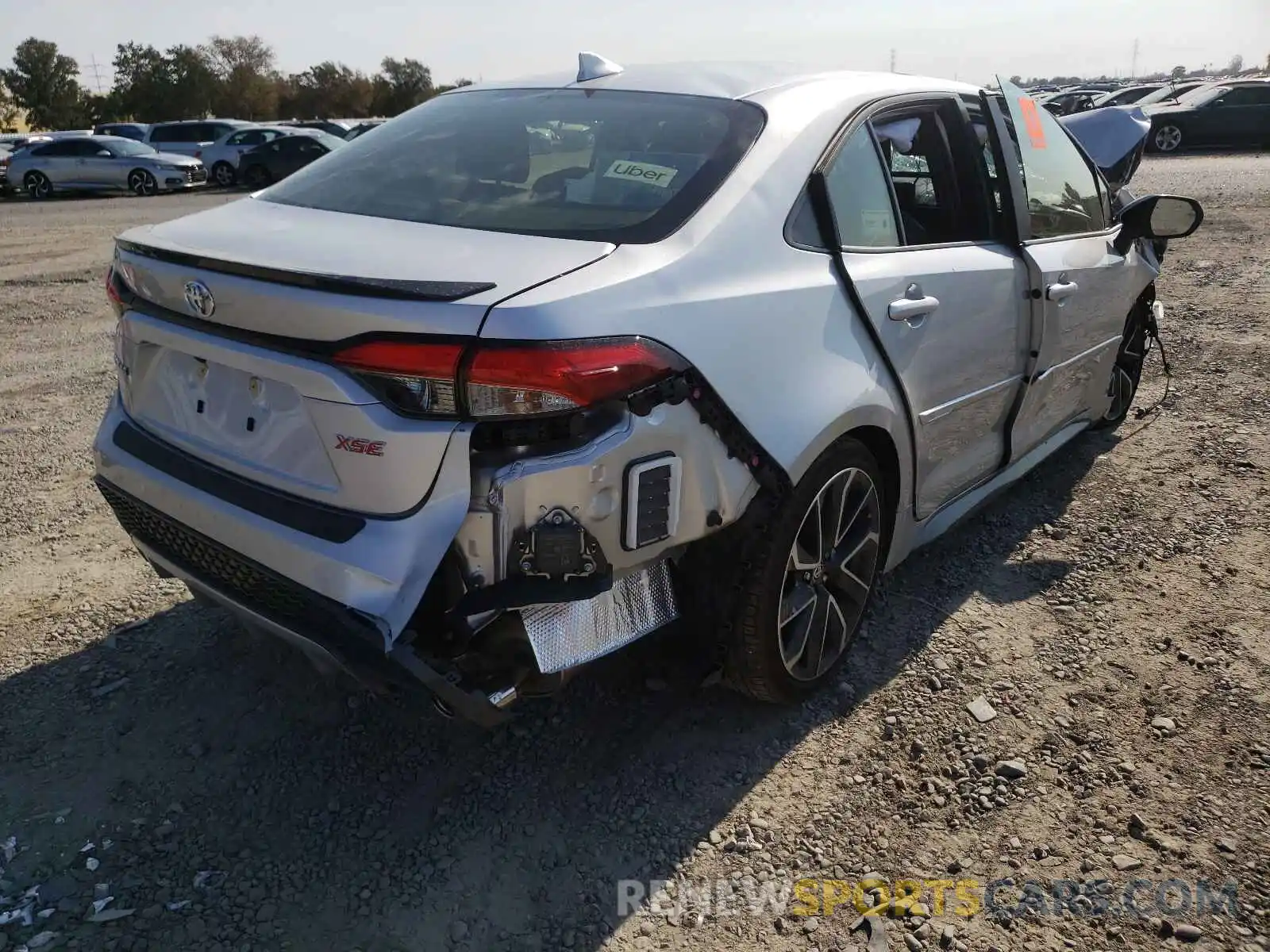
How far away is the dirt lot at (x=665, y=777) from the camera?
2.25m

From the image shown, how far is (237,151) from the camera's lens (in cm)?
2406

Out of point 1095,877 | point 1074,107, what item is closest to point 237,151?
point 1074,107

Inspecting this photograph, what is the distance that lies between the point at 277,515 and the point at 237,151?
81.5ft

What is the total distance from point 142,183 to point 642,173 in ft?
77.1

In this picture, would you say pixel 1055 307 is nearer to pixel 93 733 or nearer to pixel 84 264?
pixel 93 733

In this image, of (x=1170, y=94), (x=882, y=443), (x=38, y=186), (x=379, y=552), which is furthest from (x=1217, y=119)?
(x=38, y=186)

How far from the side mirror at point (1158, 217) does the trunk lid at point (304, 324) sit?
298 cm

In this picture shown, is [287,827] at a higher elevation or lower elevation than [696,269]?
lower

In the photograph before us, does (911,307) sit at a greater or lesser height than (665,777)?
greater

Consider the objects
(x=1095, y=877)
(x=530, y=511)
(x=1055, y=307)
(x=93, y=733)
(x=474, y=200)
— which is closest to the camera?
(x=530, y=511)

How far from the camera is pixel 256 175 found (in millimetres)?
23469

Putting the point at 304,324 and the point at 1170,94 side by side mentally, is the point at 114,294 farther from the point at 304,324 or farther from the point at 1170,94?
the point at 1170,94

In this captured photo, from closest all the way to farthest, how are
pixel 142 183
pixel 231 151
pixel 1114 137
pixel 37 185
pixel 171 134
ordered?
pixel 1114 137
pixel 37 185
pixel 142 183
pixel 231 151
pixel 171 134

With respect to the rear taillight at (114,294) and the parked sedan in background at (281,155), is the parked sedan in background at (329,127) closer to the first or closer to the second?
the parked sedan in background at (281,155)
